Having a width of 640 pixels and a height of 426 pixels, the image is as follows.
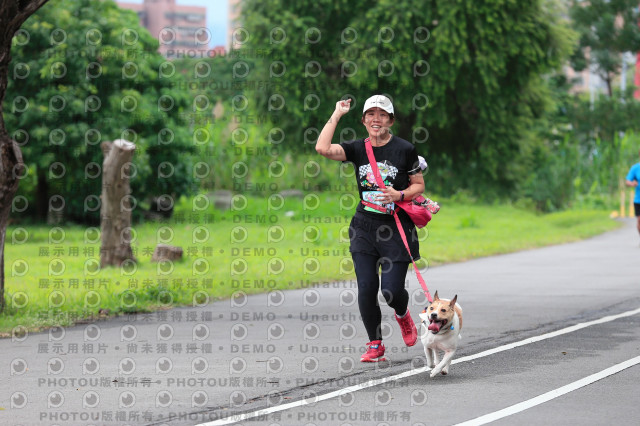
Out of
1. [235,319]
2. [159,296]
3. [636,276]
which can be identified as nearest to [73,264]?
[159,296]

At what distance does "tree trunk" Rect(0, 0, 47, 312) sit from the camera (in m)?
11.3

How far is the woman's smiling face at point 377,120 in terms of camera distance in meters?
8.46

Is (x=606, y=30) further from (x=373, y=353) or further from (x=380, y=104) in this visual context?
(x=380, y=104)

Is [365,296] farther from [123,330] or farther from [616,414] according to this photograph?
[123,330]

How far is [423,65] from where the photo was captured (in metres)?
32.9

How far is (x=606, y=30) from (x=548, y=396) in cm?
5426

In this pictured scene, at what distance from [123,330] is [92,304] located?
1.79 metres

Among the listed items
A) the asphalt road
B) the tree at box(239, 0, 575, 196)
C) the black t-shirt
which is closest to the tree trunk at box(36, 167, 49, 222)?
the tree at box(239, 0, 575, 196)

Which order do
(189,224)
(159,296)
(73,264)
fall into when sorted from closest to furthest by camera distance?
(159,296)
(73,264)
(189,224)

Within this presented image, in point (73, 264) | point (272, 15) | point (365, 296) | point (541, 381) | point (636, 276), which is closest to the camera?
point (541, 381)

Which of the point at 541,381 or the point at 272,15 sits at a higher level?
the point at 272,15

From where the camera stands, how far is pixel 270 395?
7645 millimetres

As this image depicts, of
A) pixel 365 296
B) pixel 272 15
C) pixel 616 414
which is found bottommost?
pixel 616 414

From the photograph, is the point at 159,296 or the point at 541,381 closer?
the point at 541,381
